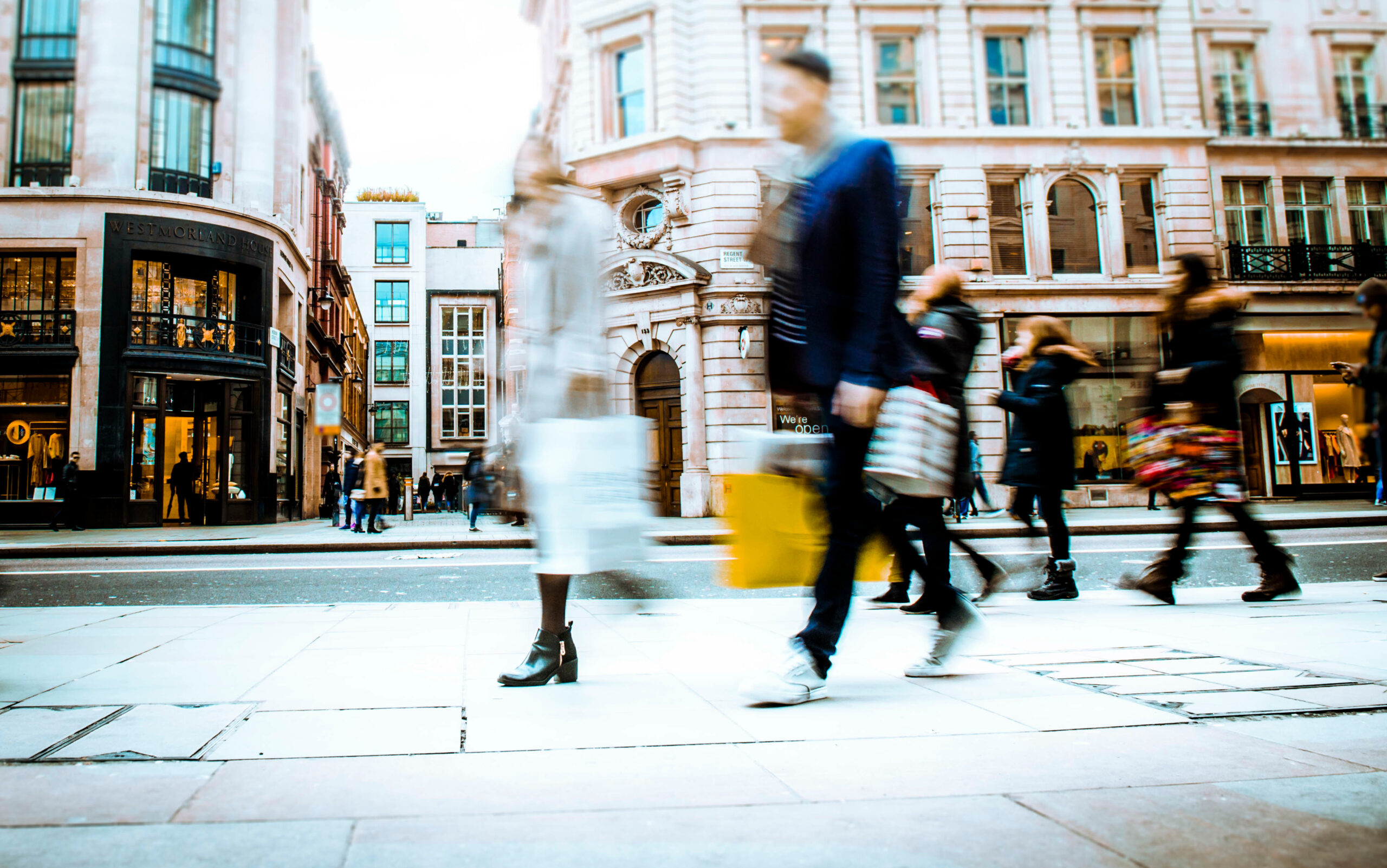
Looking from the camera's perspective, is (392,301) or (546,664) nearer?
(546,664)

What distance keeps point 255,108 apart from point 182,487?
33.8 ft

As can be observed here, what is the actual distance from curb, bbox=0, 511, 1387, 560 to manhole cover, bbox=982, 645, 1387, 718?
8099 millimetres

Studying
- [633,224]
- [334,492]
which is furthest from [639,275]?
Answer: [334,492]

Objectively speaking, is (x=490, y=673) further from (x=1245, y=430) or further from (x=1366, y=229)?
(x=1366, y=229)

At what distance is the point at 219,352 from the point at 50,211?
4667mm

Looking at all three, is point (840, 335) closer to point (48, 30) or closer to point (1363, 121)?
point (48, 30)

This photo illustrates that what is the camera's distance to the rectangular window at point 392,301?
62781 mm

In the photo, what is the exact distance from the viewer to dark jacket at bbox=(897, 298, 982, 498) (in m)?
4.51

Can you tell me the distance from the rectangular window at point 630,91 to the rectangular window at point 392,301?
42.6 meters

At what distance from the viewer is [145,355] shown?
21.7m

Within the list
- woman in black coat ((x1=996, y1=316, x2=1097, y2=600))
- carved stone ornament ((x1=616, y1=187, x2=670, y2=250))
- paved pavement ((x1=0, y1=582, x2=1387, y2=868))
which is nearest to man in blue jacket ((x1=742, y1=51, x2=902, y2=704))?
paved pavement ((x1=0, y1=582, x2=1387, y2=868))

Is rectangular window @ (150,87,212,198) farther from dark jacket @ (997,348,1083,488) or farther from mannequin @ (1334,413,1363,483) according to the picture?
mannequin @ (1334,413,1363,483)

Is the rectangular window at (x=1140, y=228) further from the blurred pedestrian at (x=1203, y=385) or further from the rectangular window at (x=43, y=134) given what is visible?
the rectangular window at (x=43, y=134)

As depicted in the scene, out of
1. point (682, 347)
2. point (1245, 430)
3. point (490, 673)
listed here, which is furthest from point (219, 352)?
point (1245, 430)
